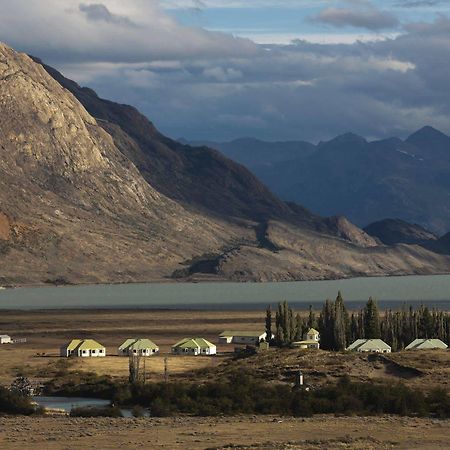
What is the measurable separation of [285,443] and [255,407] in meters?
19.8

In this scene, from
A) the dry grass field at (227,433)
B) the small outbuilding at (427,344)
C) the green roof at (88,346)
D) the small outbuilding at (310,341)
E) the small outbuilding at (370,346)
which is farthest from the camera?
the green roof at (88,346)

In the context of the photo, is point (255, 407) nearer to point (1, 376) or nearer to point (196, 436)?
point (196, 436)

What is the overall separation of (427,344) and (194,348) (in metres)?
34.3

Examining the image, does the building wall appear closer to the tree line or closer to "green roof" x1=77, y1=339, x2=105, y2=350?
"green roof" x1=77, y1=339, x2=105, y2=350

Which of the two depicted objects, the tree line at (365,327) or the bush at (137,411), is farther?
the tree line at (365,327)

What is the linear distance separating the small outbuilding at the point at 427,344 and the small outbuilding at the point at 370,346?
2974 millimetres

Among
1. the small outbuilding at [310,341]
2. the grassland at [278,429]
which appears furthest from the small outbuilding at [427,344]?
the grassland at [278,429]

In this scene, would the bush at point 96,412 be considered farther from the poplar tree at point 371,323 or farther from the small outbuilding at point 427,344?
the poplar tree at point 371,323

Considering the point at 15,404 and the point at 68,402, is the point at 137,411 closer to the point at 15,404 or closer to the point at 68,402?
the point at 15,404

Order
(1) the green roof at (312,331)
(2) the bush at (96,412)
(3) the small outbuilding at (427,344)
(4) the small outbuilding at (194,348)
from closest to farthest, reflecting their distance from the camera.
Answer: (2) the bush at (96,412)
(3) the small outbuilding at (427,344)
(1) the green roof at (312,331)
(4) the small outbuilding at (194,348)

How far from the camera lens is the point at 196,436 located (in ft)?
297

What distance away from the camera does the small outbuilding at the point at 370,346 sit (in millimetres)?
156625

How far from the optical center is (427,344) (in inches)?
6265

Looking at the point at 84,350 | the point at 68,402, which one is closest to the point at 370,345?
the point at 84,350
